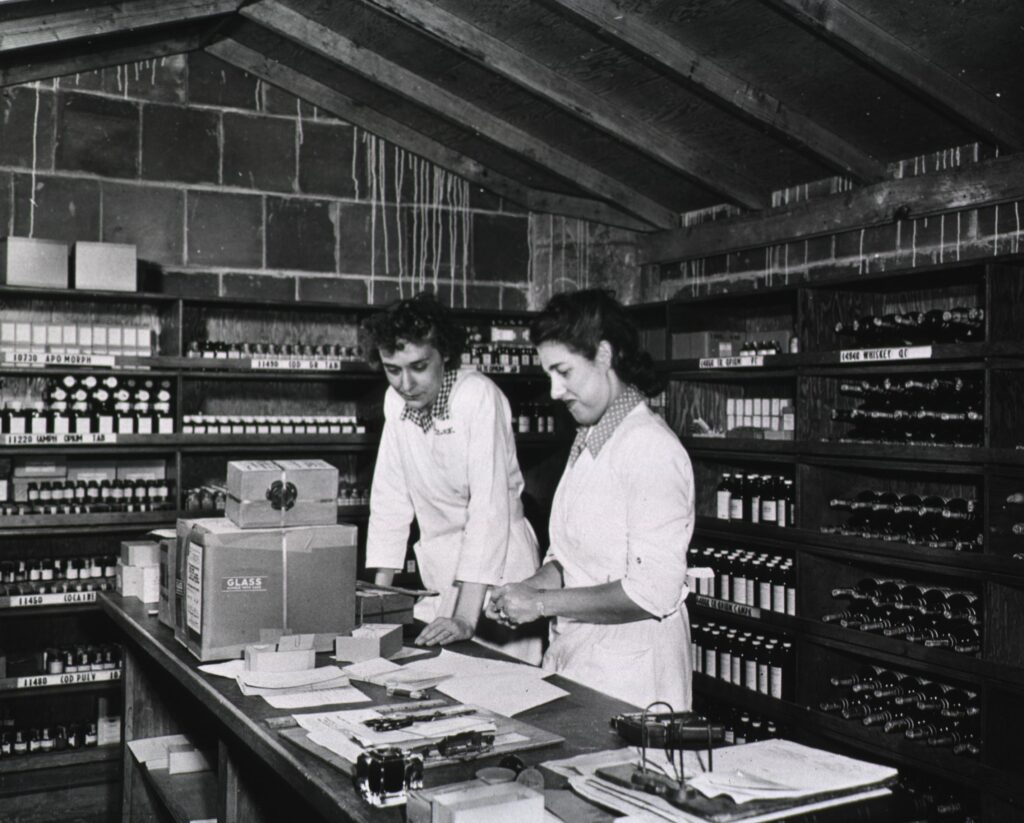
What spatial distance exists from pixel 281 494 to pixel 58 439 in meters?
2.64

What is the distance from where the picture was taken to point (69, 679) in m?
5.02

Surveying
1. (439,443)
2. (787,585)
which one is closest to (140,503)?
(439,443)

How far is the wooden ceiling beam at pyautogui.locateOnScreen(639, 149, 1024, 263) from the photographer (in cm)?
431

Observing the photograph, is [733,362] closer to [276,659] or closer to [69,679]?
[276,659]

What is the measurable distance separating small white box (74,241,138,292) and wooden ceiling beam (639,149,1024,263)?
298 centimetres

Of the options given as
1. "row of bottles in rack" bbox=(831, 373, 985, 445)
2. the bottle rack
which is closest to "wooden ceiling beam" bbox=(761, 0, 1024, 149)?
the bottle rack

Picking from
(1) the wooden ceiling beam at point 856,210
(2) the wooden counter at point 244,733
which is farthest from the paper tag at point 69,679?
(1) the wooden ceiling beam at point 856,210

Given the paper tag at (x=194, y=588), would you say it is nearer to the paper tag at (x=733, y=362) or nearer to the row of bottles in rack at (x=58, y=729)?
the row of bottles in rack at (x=58, y=729)

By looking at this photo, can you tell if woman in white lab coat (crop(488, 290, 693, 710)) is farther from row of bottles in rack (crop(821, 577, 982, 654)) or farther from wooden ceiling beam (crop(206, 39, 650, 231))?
wooden ceiling beam (crop(206, 39, 650, 231))

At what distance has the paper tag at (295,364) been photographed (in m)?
5.30

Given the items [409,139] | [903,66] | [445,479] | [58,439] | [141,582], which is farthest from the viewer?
[409,139]

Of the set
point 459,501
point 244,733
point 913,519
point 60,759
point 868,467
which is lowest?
point 60,759

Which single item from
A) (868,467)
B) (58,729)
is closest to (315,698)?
(868,467)

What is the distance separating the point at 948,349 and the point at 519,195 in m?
3.01
